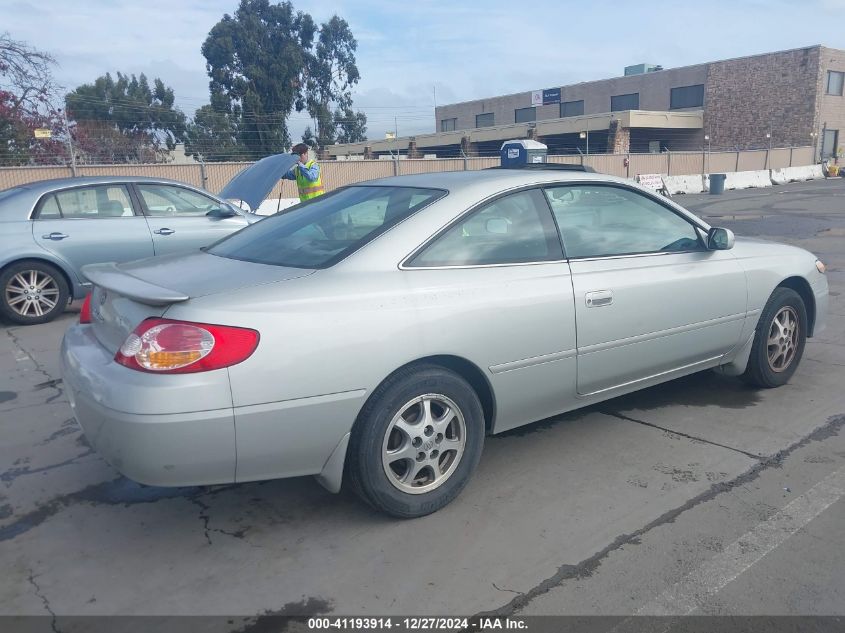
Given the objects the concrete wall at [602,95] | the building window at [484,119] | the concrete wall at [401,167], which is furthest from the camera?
the building window at [484,119]

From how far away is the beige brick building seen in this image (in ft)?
138

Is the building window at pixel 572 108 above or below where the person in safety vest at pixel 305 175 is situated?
above

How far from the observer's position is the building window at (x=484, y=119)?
62656mm

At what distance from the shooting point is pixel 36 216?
23.5 feet

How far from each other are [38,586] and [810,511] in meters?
3.38

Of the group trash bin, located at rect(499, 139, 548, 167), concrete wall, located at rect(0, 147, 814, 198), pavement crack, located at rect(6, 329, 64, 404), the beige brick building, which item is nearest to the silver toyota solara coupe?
pavement crack, located at rect(6, 329, 64, 404)

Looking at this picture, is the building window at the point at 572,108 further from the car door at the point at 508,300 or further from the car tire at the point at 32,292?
the car door at the point at 508,300

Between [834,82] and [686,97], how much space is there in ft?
29.4

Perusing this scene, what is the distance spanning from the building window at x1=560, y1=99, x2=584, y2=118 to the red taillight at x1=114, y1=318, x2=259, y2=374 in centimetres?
5594

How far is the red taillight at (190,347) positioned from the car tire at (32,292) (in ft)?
17.3

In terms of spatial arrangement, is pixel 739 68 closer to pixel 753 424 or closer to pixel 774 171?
pixel 774 171

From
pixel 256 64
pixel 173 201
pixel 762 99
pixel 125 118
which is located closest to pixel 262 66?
pixel 256 64

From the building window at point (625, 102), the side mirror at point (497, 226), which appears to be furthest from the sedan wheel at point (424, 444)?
the building window at point (625, 102)

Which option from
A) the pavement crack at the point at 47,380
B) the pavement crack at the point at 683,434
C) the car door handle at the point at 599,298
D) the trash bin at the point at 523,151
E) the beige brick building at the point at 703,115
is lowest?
the pavement crack at the point at 683,434
